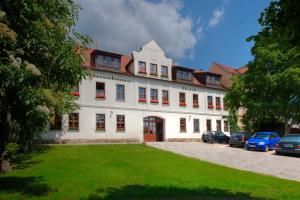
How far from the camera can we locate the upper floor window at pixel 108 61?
31.4 metres

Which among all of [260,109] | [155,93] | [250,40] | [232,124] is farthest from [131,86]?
[250,40]

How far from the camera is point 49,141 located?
2767 centimetres

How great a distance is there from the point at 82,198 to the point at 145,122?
86.4 ft

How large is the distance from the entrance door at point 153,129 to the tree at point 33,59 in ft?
78.3

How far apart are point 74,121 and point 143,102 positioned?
8.26 metres

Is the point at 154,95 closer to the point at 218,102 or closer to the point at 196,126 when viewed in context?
the point at 196,126

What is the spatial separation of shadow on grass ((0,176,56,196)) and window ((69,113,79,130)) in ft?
57.5

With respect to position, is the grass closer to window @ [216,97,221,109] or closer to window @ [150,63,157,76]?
window @ [150,63,157,76]

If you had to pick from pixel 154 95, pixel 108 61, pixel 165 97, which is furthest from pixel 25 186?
pixel 165 97

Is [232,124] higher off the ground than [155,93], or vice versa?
[155,93]

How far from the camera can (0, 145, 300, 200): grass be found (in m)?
8.87

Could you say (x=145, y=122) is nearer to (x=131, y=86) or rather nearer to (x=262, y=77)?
(x=131, y=86)

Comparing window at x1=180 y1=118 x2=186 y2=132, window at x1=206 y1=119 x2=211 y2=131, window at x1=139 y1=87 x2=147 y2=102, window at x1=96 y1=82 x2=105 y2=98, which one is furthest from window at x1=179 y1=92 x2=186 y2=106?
window at x1=96 y1=82 x2=105 y2=98

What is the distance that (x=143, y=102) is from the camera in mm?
34312
